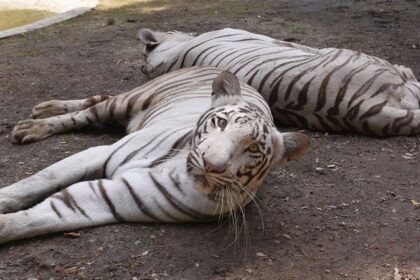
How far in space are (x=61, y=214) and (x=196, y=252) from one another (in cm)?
53

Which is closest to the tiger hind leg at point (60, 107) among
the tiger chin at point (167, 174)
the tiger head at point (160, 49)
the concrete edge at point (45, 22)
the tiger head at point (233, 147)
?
the tiger head at point (160, 49)

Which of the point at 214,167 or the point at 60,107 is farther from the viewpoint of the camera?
the point at 60,107

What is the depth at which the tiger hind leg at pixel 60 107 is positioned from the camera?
3664 millimetres

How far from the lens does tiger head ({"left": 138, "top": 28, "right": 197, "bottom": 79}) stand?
14.3 ft

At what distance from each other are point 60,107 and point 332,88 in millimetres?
1568

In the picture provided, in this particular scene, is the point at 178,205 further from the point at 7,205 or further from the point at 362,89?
the point at 362,89

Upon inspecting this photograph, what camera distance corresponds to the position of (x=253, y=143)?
7.14 ft

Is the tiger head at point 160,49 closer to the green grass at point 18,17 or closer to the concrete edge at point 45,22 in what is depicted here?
the concrete edge at point 45,22

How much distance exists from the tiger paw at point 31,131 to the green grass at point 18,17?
3.93 metres

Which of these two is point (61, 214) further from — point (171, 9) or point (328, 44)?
point (171, 9)

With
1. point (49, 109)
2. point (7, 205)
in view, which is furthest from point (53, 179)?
point (49, 109)

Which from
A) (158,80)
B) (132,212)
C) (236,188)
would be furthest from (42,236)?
(158,80)

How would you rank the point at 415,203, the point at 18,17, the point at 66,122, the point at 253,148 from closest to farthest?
the point at 253,148
the point at 415,203
the point at 66,122
the point at 18,17

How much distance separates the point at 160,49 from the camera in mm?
4508
